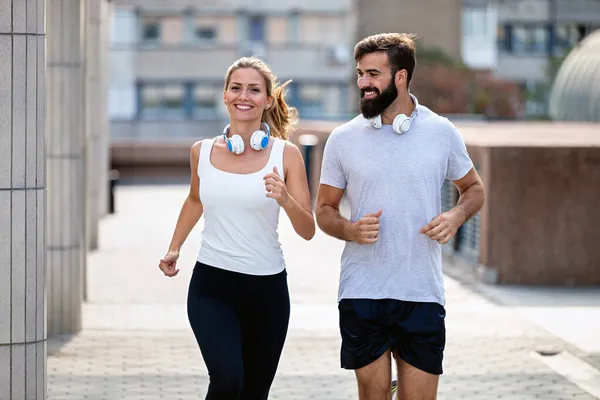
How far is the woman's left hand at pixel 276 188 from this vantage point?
254 inches

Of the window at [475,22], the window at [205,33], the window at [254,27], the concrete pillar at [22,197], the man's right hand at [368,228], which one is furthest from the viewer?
the window at [475,22]

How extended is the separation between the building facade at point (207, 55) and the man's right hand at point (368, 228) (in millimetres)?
68156

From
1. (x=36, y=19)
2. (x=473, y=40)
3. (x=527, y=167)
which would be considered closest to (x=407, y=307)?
(x=36, y=19)

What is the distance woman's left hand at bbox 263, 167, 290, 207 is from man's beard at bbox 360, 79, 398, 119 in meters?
0.47

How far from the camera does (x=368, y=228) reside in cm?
632

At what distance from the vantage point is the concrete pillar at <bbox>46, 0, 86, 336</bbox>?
1243 cm

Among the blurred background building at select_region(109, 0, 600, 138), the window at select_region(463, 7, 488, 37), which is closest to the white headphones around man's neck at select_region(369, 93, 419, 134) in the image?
the blurred background building at select_region(109, 0, 600, 138)

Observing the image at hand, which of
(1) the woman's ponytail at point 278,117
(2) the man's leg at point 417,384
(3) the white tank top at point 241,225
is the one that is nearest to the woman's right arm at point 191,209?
(3) the white tank top at point 241,225

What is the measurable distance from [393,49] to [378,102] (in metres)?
0.25

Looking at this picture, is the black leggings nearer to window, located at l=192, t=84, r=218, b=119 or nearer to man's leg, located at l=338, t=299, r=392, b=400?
man's leg, located at l=338, t=299, r=392, b=400

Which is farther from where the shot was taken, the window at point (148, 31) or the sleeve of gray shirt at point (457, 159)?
the window at point (148, 31)

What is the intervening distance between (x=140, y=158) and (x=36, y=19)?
118ft

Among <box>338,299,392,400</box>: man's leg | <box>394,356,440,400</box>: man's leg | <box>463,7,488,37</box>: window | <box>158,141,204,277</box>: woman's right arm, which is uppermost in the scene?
<box>463,7,488,37</box>: window

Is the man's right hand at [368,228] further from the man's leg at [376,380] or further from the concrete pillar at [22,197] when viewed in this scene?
the concrete pillar at [22,197]
